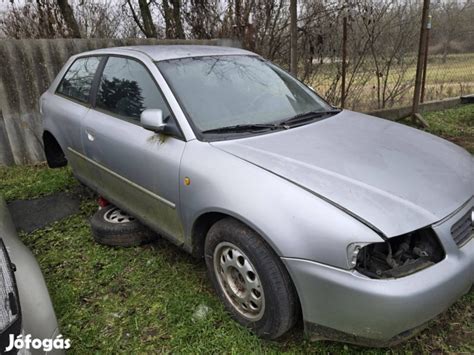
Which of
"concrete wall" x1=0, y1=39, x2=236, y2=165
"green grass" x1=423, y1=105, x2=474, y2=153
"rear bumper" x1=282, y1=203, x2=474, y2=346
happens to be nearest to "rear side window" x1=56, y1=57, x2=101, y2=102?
"concrete wall" x1=0, y1=39, x2=236, y2=165

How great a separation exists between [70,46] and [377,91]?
5526 mm

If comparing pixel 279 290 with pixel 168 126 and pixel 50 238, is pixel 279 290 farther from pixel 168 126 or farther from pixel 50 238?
pixel 50 238

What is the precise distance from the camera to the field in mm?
7168

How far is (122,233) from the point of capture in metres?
3.22

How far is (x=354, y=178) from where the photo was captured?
77.8 inches

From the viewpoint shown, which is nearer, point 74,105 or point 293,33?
point 74,105

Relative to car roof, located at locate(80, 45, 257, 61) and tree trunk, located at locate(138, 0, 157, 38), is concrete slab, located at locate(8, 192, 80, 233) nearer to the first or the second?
car roof, located at locate(80, 45, 257, 61)

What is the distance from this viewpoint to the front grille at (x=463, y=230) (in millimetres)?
1896

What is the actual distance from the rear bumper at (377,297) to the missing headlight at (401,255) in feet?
0.11

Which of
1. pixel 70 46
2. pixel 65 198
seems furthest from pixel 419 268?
pixel 70 46

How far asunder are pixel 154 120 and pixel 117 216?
135 centimetres

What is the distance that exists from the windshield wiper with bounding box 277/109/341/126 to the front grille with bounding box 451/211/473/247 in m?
1.23

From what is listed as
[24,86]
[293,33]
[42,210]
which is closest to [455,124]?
[293,33]

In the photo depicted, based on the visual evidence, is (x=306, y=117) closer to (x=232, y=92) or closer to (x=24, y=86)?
(x=232, y=92)
